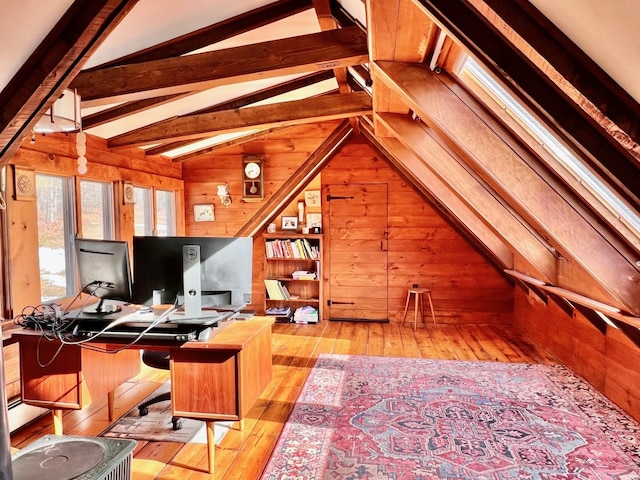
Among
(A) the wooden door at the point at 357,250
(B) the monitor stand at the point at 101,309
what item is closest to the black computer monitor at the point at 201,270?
(B) the monitor stand at the point at 101,309

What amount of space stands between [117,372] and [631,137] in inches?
122

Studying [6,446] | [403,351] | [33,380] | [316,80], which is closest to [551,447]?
[403,351]

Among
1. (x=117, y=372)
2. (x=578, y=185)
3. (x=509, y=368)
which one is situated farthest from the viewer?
(x=509, y=368)

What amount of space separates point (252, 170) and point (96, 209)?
216cm

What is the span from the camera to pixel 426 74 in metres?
2.16

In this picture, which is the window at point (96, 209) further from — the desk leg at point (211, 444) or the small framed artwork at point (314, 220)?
the small framed artwork at point (314, 220)

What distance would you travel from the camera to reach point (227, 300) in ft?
8.32

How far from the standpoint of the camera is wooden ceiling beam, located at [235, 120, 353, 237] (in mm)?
5413

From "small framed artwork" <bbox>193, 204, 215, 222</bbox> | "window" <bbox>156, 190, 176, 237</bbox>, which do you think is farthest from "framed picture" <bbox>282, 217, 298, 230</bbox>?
"window" <bbox>156, 190, 176, 237</bbox>

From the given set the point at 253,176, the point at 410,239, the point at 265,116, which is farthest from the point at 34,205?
the point at 410,239

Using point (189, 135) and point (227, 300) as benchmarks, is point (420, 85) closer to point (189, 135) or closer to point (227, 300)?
point (227, 300)

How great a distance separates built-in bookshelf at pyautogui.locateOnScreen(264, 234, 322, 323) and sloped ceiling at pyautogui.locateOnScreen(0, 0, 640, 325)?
221 cm

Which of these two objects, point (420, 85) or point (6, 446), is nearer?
point (6, 446)

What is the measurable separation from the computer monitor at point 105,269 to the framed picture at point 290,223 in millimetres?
3371
